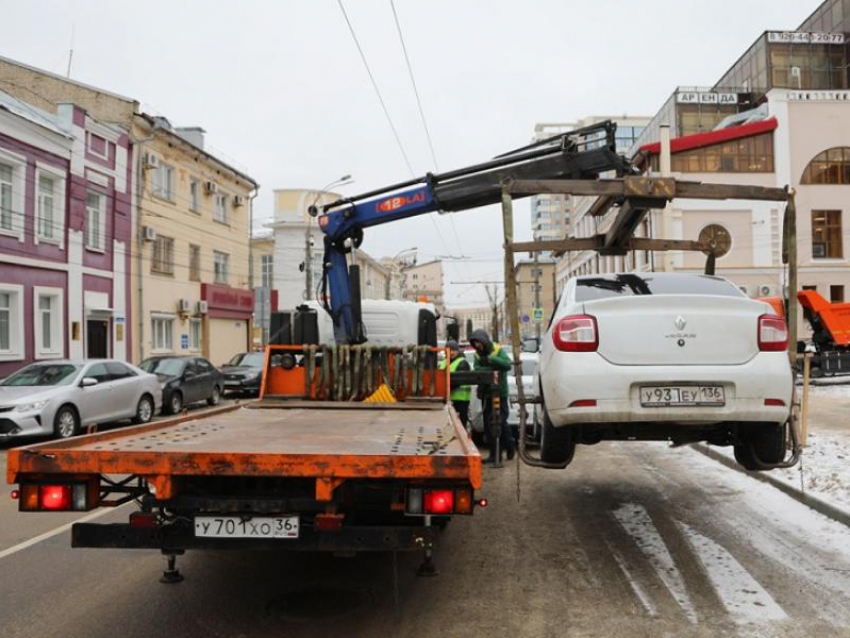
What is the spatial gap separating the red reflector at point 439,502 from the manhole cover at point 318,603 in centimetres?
107

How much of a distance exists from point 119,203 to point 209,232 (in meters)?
7.28

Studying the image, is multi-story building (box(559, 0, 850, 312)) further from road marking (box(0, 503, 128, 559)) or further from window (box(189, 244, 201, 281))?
road marking (box(0, 503, 128, 559))

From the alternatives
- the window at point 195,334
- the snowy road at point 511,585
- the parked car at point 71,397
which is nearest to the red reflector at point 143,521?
the snowy road at point 511,585

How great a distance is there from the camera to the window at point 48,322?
19.6 m

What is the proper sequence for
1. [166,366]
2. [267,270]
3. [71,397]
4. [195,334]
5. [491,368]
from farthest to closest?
[267,270] → [195,334] → [166,366] → [71,397] → [491,368]

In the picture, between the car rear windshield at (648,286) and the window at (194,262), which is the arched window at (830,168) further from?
the car rear windshield at (648,286)

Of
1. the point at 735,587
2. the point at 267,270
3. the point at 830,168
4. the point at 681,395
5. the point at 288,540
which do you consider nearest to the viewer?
the point at 288,540

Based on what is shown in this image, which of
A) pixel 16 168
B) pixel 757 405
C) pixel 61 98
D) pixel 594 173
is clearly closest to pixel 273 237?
pixel 61 98

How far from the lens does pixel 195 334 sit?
29844 millimetres

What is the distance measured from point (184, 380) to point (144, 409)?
113 inches

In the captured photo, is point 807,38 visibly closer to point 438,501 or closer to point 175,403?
point 175,403

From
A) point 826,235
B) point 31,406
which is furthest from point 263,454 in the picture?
point 826,235

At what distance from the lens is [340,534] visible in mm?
3719

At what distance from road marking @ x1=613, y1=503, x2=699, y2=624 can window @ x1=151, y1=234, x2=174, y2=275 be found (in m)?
23.0
